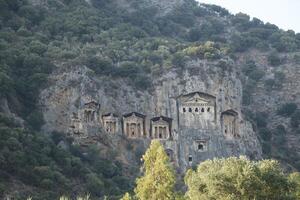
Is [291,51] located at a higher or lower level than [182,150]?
higher

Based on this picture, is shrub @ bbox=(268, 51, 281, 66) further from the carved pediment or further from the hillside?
the carved pediment

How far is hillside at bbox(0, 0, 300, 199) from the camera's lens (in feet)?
211

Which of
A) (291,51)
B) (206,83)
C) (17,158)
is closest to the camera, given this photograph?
(17,158)

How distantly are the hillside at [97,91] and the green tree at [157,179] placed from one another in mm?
15033

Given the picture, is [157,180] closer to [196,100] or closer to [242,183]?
[242,183]

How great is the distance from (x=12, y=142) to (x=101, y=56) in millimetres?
20741

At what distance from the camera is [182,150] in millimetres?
76000

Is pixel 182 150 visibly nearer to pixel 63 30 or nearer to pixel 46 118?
pixel 46 118

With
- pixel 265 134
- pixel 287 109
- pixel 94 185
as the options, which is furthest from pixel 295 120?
pixel 94 185

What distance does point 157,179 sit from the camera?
44.1 metres

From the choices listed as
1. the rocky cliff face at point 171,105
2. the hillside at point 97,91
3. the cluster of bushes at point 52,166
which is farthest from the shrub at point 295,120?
the cluster of bushes at point 52,166

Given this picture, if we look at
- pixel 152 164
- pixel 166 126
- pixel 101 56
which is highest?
pixel 101 56

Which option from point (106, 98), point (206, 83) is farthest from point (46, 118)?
point (206, 83)

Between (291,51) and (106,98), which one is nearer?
(106,98)
